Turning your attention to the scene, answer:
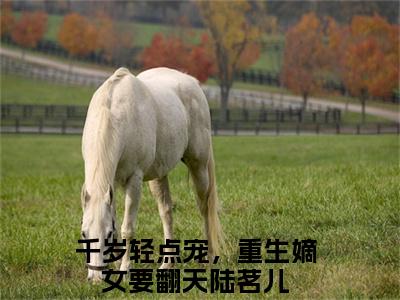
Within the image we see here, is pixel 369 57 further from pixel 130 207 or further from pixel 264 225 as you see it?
pixel 130 207

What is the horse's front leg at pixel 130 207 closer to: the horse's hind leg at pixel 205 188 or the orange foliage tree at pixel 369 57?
the horse's hind leg at pixel 205 188

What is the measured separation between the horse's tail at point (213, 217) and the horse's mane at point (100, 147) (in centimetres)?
192

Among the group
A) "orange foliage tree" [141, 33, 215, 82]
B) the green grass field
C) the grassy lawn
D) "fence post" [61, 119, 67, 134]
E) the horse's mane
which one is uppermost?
the horse's mane

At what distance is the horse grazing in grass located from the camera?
19.3 ft

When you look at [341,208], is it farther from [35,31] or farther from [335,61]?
[35,31]

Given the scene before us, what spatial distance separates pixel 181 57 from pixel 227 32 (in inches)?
158

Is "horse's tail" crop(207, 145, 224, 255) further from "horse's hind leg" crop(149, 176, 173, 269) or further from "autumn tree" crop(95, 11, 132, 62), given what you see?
"autumn tree" crop(95, 11, 132, 62)

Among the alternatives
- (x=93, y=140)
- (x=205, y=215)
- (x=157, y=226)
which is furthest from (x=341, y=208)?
(x=93, y=140)

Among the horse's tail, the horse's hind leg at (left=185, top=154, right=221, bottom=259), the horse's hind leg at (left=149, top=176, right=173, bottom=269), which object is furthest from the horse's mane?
the horse's tail

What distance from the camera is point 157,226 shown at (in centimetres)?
898

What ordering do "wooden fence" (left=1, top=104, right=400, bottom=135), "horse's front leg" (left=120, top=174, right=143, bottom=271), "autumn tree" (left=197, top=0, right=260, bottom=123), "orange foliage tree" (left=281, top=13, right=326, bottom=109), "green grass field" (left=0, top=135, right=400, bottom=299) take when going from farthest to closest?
"autumn tree" (left=197, top=0, right=260, bottom=123) < "orange foliage tree" (left=281, top=13, right=326, bottom=109) < "wooden fence" (left=1, top=104, right=400, bottom=135) < "horse's front leg" (left=120, top=174, right=143, bottom=271) < "green grass field" (left=0, top=135, right=400, bottom=299)

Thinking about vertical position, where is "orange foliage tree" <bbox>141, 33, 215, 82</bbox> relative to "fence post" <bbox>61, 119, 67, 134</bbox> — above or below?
above

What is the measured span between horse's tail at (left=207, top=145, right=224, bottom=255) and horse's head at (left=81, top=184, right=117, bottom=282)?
1.99 meters

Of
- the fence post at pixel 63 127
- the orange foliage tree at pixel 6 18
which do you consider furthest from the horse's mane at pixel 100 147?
the orange foliage tree at pixel 6 18
